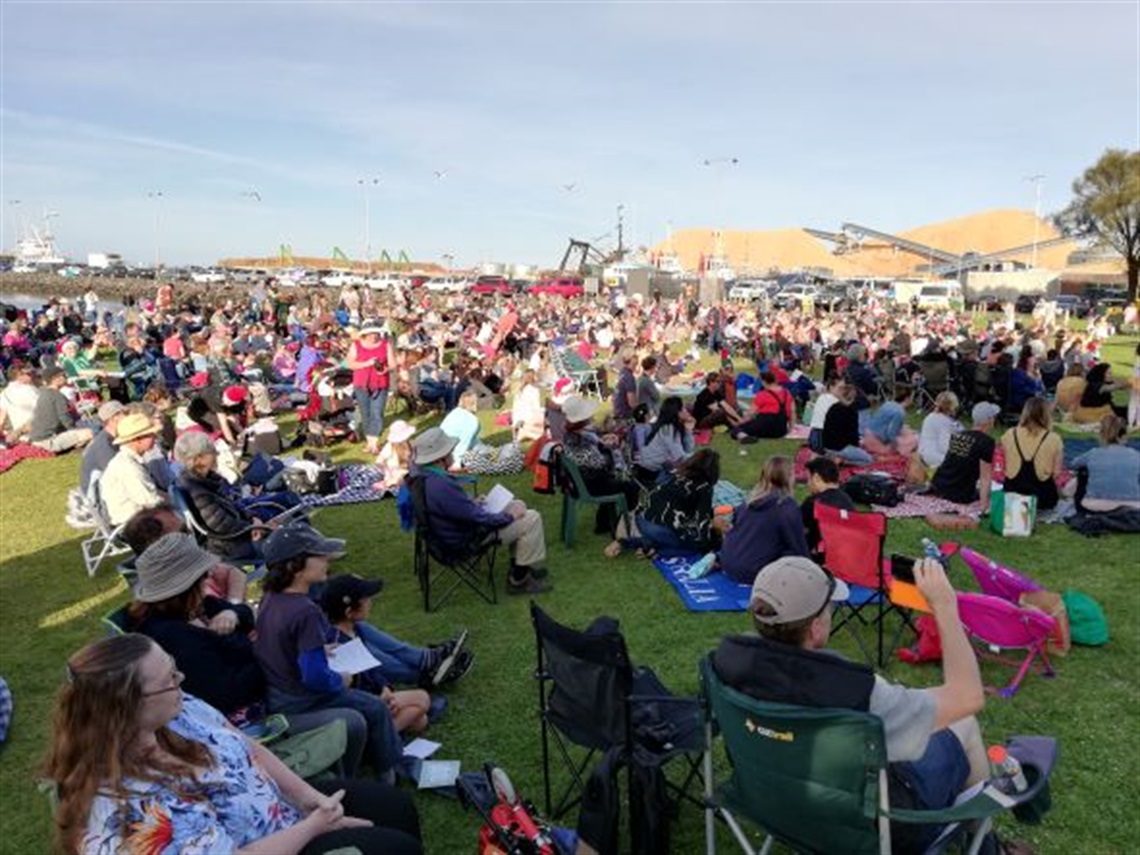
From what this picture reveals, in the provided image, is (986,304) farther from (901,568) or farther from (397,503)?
(901,568)

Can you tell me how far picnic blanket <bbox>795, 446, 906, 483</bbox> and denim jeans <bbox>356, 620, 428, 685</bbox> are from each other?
612cm

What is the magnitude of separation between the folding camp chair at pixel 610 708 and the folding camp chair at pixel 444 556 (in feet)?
8.10

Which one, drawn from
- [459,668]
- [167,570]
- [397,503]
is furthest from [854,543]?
[397,503]

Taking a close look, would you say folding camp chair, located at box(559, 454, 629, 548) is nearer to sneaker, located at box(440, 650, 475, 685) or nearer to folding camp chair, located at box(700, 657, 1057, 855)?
sneaker, located at box(440, 650, 475, 685)

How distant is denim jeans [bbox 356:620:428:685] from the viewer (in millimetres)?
4883

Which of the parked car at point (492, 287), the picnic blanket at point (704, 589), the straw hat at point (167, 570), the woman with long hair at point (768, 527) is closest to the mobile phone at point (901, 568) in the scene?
the woman with long hair at point (768, 527)

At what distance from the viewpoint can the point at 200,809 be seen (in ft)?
7.95

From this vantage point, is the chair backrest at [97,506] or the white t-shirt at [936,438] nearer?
the chair backrest at [97,506]

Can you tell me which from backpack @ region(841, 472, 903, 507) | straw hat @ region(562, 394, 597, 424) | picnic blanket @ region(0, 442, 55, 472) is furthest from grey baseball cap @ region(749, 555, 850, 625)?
picnic blanket @ region(0, 442, 55, 472)

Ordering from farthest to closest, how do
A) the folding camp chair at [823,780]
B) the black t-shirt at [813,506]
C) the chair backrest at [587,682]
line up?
the black t-shirt at [813,506] → the chair backrest at [587,682] → the folding camp chair at [823,780]

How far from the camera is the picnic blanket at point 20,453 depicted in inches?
461

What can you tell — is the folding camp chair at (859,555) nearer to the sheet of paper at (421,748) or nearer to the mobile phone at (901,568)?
the mobile phone at (901,568)

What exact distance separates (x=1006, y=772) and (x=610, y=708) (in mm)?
1435

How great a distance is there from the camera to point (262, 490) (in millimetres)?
8898
